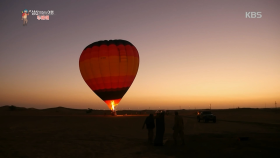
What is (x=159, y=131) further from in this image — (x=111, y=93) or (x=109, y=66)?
(x=111, y=93)

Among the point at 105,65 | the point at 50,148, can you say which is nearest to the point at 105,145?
the point at 50,148

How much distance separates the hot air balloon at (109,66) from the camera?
3541 cm

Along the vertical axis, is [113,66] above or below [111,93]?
above

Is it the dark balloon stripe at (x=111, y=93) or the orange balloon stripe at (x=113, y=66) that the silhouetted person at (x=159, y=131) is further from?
the dark balloon stripe at (x=111, y=93)

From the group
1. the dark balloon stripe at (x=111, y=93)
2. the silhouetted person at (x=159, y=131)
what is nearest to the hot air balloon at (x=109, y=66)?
the dark balloon stripe at (x=111, y=93)

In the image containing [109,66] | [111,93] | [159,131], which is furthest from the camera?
[111,93]

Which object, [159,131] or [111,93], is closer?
[159,131]

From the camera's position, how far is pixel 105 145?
12859 millimetres

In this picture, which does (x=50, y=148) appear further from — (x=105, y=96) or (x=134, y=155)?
(x=105, y=96)

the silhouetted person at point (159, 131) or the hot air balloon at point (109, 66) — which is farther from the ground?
the hot air balloon at point (109, 66)

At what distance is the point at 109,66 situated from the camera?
3556 cm

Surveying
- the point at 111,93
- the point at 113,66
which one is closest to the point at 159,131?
the point at 113,66

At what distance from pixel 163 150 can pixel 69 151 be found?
4359 millimetres

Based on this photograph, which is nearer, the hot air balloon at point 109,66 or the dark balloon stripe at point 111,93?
the hot air balloon at point 109,66
